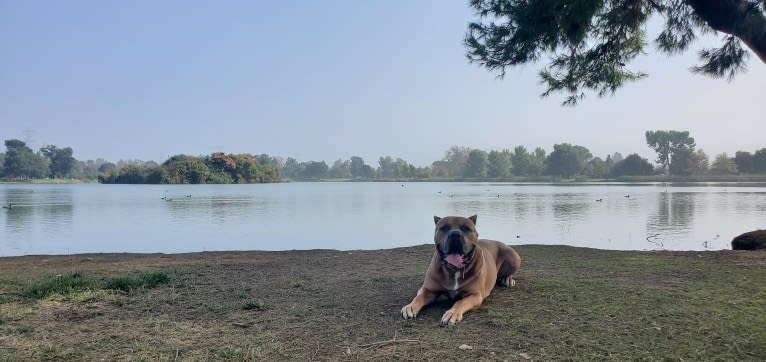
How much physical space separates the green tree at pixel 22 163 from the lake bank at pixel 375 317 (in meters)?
126

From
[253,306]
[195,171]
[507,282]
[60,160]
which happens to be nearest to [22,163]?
[60,160]

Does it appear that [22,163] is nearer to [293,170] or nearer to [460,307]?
[293,170]

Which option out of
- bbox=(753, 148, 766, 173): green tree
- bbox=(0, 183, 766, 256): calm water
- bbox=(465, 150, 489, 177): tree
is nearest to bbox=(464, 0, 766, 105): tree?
bbox=(0, 183, 766, 256): calm water

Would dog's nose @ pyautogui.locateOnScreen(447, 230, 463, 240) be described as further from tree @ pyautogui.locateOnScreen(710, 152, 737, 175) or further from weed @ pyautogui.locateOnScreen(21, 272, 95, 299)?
tree @ pyautogui.locateOnScreen(710, 152, 737, 175)

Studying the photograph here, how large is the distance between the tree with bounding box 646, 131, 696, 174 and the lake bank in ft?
350

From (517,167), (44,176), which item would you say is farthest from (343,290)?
(44,176)

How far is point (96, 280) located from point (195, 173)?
84.2 metres

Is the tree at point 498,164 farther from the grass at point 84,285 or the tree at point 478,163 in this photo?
the grass at point 84,285

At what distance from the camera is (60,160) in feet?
403

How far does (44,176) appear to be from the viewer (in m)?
114

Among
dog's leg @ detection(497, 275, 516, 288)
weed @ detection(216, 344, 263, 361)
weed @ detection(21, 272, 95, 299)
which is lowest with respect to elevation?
dog's leg @ detection(497, 275, 516, 288)

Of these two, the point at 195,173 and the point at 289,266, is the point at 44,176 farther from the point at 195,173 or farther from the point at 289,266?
the point at 289,266

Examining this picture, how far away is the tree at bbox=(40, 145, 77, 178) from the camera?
121 meters

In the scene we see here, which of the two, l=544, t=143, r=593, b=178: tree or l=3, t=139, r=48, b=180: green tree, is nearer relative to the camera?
l=3, t=139, r=48, b=180: green tree
